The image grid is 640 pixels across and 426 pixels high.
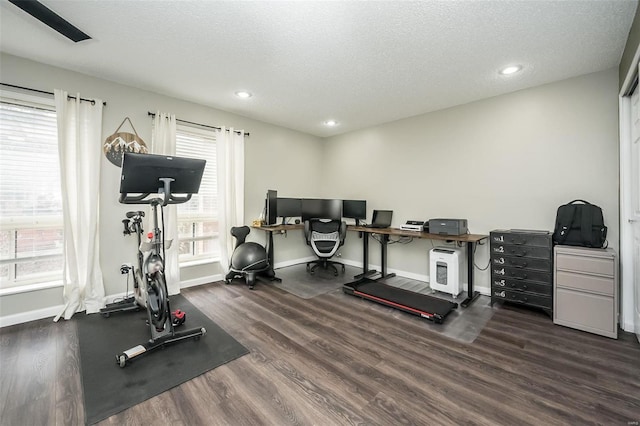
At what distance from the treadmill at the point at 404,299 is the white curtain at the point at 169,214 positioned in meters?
2.36

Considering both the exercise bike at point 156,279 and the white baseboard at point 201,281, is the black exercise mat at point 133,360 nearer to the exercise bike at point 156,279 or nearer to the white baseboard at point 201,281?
the exercise bike at point 156,279

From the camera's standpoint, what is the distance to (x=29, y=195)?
2664 millimetres

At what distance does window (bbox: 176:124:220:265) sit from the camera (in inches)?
147

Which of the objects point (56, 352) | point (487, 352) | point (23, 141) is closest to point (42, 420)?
point (56, 352)

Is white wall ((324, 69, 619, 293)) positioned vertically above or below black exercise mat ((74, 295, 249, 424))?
above

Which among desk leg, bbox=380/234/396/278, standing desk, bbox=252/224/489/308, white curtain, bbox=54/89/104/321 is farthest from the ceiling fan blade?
desk leg, bbox=380/234/396/278

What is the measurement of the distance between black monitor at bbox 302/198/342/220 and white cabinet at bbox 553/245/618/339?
311 centimetres

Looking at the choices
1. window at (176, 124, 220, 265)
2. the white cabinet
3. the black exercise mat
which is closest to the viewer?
the black exercise mat

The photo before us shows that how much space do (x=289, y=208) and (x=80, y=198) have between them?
9.30ft

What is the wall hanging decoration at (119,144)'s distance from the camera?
3.07 metres

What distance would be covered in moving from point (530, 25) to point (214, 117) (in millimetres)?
3866

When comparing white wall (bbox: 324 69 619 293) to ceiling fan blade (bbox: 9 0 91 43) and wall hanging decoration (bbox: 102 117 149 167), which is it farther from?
ceiling fan blade (bbox: 9 0 91 43)

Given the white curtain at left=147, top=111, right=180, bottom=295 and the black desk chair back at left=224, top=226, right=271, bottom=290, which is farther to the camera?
the black desk chair back at left=224, top=226, right=271, bottom=290

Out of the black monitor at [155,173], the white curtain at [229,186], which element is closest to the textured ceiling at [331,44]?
the white curtain at [229,186]
